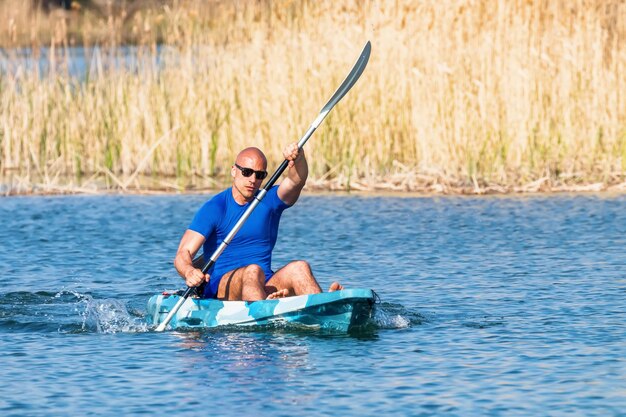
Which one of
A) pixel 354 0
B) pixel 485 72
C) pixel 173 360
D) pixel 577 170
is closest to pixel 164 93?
pixel 354 0

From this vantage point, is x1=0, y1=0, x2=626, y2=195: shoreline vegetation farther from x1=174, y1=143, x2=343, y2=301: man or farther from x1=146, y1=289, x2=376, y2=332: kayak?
x1=146, y1=289, x2=376, y2=332: kayak

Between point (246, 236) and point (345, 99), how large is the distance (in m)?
7.09

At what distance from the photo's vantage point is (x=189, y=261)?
9.62 metres

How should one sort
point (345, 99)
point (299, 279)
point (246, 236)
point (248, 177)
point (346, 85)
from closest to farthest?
1. point (299, 279)
2. point (248, 177)
3. point (246, 236)
4. point (346, 85)
5. point (345, 99)

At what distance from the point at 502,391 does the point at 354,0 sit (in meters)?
10.2

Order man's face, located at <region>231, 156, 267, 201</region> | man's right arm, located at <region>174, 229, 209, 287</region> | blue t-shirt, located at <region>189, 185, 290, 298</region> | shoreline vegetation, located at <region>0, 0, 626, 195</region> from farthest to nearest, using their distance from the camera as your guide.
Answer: shoreline vegetation, located at <region>0, 0, 626, 195</region>, blue t-shirt, located at <region>189, 185, 290, 298</region>, man's face, located at <region>231, 156, 267, 201</region>, man's right arm, located at <region>174, 229, 209, 287</region>

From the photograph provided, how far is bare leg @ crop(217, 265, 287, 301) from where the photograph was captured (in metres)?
9.48

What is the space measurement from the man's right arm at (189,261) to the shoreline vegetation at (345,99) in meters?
6.82

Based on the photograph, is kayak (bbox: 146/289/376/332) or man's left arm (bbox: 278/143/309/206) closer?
kayak (bbox: 146/289/376/332)

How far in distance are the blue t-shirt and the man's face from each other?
0.11 metres

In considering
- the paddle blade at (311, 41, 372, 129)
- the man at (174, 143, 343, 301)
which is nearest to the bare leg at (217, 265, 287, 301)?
the man at (174, 143, 343, 301)

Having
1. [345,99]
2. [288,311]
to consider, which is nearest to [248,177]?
[288,311]

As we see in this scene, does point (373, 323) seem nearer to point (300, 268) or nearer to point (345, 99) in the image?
point (300, 268)

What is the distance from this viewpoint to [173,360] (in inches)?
341
